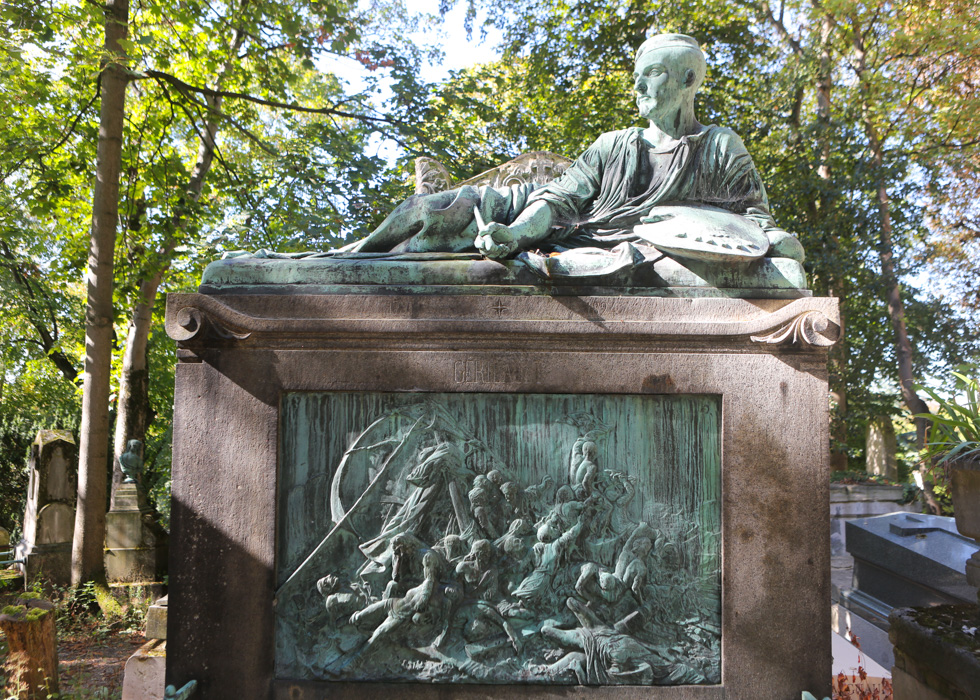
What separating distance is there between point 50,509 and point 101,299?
3.62 m

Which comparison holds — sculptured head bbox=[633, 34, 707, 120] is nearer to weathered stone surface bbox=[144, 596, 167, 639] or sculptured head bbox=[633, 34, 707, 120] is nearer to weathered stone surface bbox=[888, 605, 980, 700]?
weathered stone surface bbox=[888, 605, 980, 700]

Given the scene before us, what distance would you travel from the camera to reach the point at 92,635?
27.0 feet

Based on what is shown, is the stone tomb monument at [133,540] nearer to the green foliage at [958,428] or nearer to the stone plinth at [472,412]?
the stone plinth at [472,412]

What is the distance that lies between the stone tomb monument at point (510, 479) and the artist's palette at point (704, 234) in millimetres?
22

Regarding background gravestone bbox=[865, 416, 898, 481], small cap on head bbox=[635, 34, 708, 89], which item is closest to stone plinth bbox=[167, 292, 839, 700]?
small cap on head bbox=[635, 34, 708, 89]

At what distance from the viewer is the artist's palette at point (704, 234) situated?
3.53 m

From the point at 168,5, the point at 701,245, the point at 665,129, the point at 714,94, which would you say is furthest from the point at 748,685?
the point at 714,94

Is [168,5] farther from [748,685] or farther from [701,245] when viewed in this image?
[748,685]

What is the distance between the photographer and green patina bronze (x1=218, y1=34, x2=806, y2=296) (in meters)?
3.61

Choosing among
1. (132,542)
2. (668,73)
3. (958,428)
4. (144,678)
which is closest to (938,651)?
(958,428)

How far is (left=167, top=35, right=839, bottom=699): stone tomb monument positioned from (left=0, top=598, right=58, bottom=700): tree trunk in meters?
1.87

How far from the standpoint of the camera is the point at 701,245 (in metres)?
3.53

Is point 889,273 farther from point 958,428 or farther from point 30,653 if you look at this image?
point 30,653

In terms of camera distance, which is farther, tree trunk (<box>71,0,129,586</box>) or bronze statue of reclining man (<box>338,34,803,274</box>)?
tree trunk (<box>71,0,129,586</box>)
